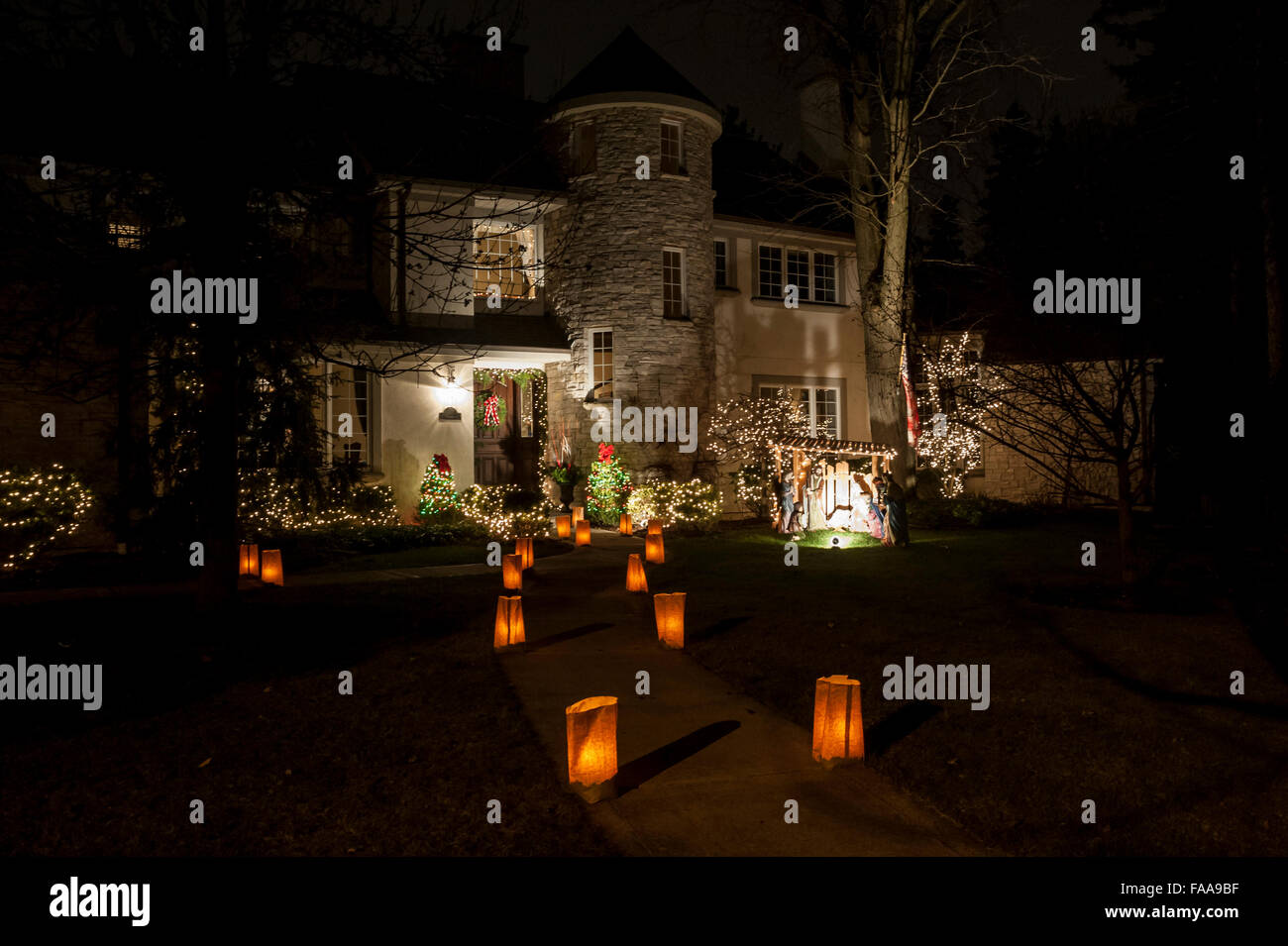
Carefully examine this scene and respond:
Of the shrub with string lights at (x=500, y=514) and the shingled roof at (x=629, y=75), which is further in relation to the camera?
the shingled roof at (x=629, y=75)

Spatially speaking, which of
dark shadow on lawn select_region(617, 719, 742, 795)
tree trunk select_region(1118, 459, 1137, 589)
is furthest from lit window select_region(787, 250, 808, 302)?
dark shadow on lawn select_region(617, 719, 742, 795)

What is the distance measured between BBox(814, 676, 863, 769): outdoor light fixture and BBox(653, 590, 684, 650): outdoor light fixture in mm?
2702

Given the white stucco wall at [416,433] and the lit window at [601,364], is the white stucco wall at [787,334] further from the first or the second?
the white stucco wall at [416,433]

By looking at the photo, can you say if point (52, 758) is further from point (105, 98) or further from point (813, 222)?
point (813, 222)

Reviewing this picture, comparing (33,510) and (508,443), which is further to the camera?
(508,443)

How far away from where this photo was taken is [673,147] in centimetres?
1928

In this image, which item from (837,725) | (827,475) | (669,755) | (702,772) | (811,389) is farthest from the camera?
(811,389)

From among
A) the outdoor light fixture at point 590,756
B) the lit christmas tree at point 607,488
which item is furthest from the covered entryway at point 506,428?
the outdoor light fixture at point 590,756

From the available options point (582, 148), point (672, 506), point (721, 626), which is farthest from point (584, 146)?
point (721, 626)

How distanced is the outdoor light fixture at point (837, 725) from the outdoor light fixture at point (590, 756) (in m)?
1.27

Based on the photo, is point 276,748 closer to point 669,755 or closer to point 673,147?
point 669,755

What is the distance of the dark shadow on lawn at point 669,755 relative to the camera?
16.1 feet

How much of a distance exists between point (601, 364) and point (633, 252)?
94.7 inches

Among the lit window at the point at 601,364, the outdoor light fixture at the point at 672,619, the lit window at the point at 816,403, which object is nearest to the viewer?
the outdoor light fixture at the point at 672,619
